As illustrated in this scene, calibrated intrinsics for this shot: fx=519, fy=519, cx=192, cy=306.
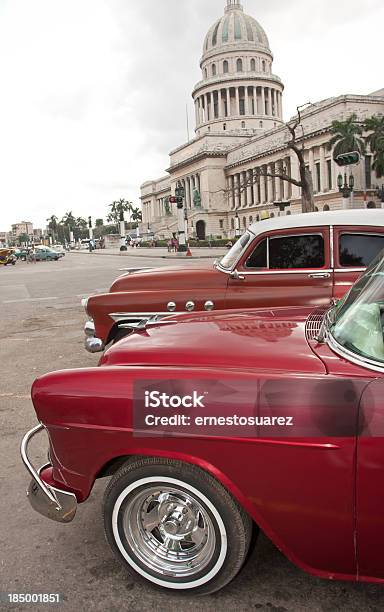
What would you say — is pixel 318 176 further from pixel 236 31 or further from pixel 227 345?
pixel 227 345

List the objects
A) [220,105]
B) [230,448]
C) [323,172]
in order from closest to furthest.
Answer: [230,448]
[323,172]
[220,105]

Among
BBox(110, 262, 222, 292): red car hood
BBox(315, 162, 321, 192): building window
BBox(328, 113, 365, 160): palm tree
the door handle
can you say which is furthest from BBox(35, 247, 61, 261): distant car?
the door handle

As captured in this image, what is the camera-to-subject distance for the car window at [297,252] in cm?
573

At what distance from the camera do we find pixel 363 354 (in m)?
2.30

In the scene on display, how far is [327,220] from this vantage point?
5.72 metres

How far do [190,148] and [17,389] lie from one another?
100355 millimetres

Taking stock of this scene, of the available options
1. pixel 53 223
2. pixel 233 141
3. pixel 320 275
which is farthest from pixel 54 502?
pixel 53 223

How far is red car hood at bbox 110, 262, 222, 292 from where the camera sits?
5910 millimetres

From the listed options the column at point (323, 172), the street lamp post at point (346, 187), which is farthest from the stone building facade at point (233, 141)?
the street lamp post at point (346, 187)

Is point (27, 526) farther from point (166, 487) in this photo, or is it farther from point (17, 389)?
point (17, 389)

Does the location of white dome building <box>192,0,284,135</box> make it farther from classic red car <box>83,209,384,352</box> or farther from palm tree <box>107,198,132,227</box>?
classic red car <box>83,209,384,352</box>

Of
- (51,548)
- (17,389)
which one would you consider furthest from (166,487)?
(17,389)

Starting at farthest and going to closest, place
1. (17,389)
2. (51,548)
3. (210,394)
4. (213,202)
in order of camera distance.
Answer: (213,202), (17,389), (51,548), (210,394)

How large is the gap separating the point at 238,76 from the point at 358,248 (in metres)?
102
